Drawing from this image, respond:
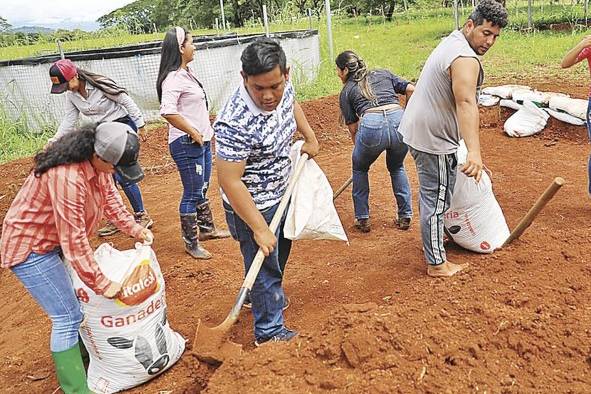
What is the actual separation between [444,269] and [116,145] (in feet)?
7.06

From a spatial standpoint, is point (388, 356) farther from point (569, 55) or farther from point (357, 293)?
point (569, 55)

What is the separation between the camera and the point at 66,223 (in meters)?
2.36

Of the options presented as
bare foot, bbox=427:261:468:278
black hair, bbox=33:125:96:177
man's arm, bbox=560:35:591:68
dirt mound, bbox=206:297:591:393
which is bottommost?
bare foot, bbox=427:261:468:278

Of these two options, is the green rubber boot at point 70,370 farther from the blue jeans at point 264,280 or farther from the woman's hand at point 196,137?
the woman's hand at point 196,137

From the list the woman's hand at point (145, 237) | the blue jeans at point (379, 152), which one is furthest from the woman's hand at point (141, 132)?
the woman's hand at point (145, 237)

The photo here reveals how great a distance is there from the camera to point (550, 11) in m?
18.4

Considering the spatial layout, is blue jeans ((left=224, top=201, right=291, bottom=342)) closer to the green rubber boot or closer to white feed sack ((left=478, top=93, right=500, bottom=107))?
the green rubber boot

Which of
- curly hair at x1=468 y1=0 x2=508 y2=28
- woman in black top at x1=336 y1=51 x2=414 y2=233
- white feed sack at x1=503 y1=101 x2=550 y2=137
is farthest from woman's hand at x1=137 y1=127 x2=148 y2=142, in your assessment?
white feed sack at x1=503 y1=101 x2=550 y2=137

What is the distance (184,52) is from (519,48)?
9.59 meters

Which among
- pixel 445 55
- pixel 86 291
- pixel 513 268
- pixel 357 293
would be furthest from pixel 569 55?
pixel 86 291

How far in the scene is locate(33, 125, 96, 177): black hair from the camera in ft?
7.75

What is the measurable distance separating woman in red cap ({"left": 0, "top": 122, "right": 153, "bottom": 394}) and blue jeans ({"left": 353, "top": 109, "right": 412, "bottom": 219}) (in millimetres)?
2079

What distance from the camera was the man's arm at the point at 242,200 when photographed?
2340 millimetres

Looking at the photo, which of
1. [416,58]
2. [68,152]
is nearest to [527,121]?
[68,152]
